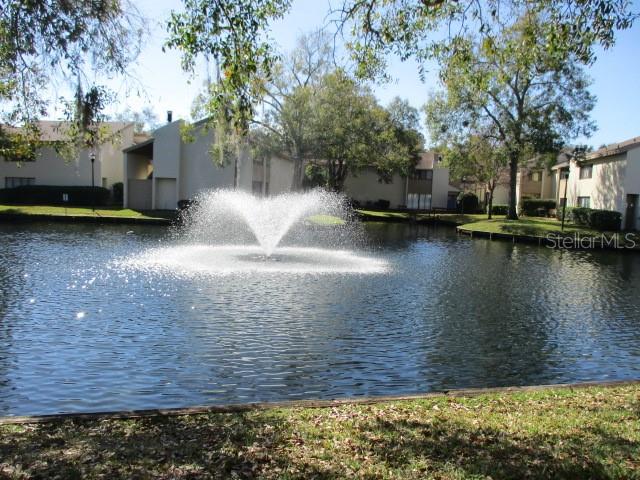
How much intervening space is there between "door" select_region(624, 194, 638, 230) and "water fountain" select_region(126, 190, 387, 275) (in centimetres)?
2031

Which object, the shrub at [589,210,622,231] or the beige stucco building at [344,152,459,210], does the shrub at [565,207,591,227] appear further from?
the beige stucco building at [344,152,459,210]

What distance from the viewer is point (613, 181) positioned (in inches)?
1720

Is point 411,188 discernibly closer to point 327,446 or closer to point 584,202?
point 584,202

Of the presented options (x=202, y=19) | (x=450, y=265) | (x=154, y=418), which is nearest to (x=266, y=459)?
(x=154, y=418)

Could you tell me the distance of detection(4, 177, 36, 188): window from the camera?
4912 cm

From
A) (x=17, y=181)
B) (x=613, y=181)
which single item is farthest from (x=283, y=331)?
(x=17, y=181)

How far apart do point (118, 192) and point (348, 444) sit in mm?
49880

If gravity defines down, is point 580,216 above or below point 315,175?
below

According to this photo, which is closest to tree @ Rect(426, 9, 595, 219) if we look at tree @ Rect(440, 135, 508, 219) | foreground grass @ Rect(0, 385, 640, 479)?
tree @ Rect(440, 135, 508, 219)

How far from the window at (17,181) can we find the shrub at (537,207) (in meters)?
47.4

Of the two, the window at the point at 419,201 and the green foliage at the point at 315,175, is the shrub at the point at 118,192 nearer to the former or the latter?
the green foliage at the point at 315,175

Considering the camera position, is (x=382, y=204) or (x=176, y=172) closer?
(x=176, y=172)

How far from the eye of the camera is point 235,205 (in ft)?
141

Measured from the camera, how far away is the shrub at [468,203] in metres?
67.2
